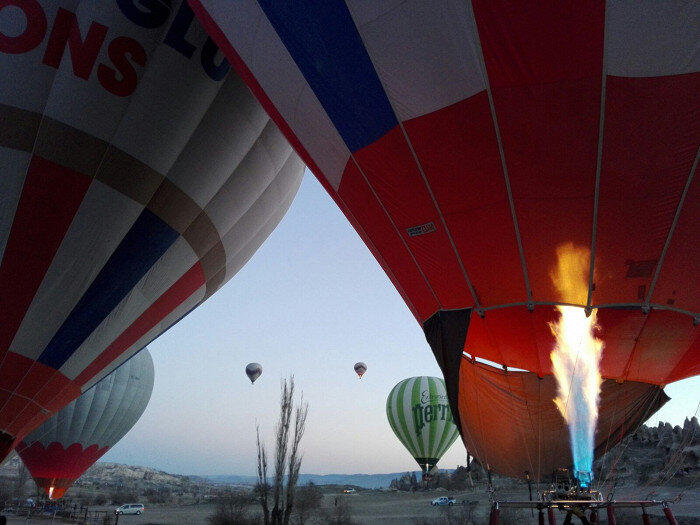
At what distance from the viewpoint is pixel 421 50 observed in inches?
161

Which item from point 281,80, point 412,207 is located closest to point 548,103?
point 412,207

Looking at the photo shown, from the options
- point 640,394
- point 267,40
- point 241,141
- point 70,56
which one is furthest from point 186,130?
point 640,394

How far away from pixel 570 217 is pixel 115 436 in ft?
53.1

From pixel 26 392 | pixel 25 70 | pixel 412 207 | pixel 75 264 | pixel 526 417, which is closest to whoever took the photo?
pixel 412 207

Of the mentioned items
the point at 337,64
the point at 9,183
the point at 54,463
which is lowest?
the point at 54,463

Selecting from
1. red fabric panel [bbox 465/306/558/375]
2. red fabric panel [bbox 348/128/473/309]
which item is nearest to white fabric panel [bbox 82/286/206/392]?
red fabric panel [bbox 348/128/473/309]

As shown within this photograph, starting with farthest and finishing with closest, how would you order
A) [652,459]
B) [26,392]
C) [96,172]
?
[652,459] → [26,392] → [96,172]

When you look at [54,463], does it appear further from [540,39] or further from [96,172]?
[540,39]

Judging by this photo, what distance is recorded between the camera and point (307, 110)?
5035 millimetres

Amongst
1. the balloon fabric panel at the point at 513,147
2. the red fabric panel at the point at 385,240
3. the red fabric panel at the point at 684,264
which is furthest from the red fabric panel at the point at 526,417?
the red fabric panel at the point at 684,264

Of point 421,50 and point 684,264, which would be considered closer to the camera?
point 421,50

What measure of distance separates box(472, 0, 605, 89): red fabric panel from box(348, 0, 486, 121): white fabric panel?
5.4 inches

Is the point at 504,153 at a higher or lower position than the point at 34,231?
lower

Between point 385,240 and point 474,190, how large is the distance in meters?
1.18
